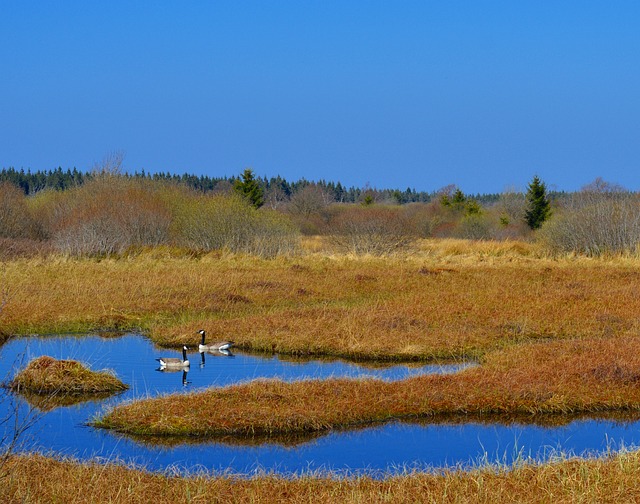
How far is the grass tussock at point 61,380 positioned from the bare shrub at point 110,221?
2137cm

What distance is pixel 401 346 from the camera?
17484mm

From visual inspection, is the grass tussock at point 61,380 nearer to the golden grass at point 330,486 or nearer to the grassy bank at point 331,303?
the grassy bank at point 331,303

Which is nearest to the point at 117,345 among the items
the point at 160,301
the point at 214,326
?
the point at 214,326

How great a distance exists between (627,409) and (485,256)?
84.4ft

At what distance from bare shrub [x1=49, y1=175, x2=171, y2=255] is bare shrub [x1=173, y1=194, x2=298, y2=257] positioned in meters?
1.16

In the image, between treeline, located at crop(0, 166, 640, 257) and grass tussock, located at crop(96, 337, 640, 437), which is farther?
treeline, located at crop(0, 166, 640, 257)

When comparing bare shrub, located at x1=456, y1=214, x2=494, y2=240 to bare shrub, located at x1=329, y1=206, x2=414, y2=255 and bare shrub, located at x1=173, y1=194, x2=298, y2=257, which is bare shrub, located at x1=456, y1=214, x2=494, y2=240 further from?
bare shrub, located at x1=173, y1=194, x2=298, y2=257

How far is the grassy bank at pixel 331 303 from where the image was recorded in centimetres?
1838

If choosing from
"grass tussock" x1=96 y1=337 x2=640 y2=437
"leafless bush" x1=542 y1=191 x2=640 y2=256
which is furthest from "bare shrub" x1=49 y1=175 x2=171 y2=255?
"grass tussock" x1=96 y1=337 x2=640 y2=437

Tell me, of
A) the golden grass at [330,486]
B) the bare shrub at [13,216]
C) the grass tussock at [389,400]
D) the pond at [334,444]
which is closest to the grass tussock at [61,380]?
the pond at [334,444]

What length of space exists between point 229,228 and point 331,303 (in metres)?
17.1

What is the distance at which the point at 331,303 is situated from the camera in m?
23.4

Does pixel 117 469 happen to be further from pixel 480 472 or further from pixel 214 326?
pixel 214 326

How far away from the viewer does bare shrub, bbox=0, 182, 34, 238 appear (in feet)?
130
